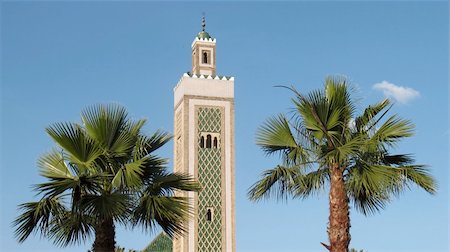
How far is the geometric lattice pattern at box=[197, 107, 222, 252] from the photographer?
31.9 m

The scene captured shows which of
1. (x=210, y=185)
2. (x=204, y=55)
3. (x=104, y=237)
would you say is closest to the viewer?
(x=104, y=237)

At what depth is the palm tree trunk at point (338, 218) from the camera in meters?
9.25

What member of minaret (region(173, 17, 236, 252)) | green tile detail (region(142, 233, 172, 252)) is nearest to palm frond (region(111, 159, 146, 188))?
minaret (region(173, 17, 236, 252))

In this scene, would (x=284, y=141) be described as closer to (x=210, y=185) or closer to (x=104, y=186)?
(x=104, y=186)

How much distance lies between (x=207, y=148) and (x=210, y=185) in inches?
64.6

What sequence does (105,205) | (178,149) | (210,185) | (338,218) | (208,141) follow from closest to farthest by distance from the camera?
(105,205) → (338,218) → (210,185) → (208,141) → (178,149)

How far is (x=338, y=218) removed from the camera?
367 inches

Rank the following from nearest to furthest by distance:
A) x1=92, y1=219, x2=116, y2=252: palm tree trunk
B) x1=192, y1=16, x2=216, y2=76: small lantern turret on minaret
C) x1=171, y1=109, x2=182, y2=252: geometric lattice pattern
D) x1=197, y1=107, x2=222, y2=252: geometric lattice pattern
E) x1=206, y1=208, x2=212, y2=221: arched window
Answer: x1=92, y1=219, x2=116, y2=252: palm tree trunk < x1=197, y1=107, x2=222, y2=252: geometric lattice pattern < x1=206, y1=208, x2=212, y2=221: arched window < x1=171, y1=109, x2=182, y2=252: geometric lattice pattern < x1=192, y1=16, x2=216, y2=76: small lantern turret on minaret

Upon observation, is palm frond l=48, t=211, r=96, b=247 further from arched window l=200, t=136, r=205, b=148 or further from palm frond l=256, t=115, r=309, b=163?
arched window l=200, t=136, r=205, b=148

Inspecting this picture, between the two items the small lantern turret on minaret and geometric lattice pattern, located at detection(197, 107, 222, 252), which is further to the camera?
the small lantern turret on minaret

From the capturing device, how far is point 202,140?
33.2 meters

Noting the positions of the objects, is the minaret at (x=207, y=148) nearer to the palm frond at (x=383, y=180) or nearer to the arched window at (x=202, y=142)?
the arched window at (x=202, y=142)

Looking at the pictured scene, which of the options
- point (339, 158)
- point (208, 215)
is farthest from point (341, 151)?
point (208, 215)

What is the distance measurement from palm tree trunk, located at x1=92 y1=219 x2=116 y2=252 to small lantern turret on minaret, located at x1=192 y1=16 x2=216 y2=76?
25654 millimetres
